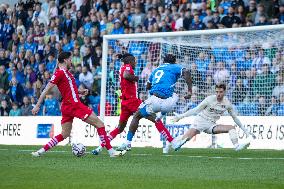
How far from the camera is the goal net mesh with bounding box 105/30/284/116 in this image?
780 inches

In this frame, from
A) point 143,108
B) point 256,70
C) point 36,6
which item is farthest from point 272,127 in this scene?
point 36,6

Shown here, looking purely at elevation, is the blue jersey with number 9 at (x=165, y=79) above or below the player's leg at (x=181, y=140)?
above

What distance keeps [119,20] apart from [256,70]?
25.0 feet

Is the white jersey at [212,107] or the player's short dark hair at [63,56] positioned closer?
the player's short dark hair at [63,56]

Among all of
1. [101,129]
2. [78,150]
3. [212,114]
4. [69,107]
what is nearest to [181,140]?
[212,114]

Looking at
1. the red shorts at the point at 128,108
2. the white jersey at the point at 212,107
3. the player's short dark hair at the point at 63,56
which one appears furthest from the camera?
the white jersey at the point at 212,107

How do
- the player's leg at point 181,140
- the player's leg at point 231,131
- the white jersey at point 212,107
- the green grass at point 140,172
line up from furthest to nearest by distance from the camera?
the white jersey at point 212,107
the player's leg at point 231,131
the player's leg at point 181,140
the green grass at point 140,172

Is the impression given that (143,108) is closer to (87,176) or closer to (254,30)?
(254,30)

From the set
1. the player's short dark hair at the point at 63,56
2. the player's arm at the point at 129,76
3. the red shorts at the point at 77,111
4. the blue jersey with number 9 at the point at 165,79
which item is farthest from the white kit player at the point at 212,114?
the player's short dark hair at the point at 63,56

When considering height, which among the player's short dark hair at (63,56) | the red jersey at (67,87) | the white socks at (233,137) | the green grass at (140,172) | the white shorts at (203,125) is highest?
the player's short dark hair at (63,56)

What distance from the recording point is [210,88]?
2066 centimetres

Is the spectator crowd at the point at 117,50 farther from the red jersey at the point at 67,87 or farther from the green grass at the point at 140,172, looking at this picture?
the red jersey at the point at 67,87

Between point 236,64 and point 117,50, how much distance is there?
3.47 meters

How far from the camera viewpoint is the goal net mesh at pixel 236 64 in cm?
1981
